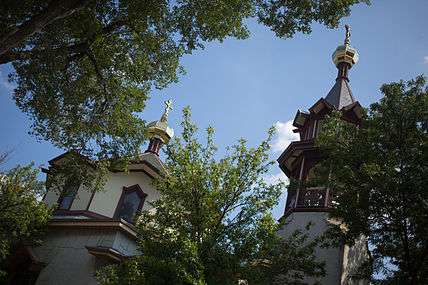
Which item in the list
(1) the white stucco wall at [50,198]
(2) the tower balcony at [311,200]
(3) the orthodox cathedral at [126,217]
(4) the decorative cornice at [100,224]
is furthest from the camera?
(1) the white stucco wall at [50,198]

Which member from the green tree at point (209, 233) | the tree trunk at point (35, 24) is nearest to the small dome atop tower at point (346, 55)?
the green tree at point (209, 233)

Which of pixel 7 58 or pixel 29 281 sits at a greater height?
pixel 7 58

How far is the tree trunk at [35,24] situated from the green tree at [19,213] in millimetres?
10210

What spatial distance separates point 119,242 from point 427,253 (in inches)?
481

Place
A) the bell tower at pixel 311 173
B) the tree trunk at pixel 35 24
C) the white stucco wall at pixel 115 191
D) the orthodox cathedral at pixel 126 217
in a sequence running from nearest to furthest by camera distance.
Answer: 1. the tree trunk at pixel 35 24
2. the bell tower at pixel 311 173
3. the orthodox cathedral at pixel 126 217
4. the white stucco wall at pixel 115 191

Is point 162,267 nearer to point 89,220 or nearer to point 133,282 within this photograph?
point 133,282

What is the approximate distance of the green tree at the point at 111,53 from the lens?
41.1ft

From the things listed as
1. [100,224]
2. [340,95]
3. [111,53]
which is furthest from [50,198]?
[340,95]

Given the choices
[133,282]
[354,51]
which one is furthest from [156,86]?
[354,51]

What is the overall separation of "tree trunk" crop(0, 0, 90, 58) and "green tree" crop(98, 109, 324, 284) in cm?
503

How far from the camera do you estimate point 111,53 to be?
48.4 ft

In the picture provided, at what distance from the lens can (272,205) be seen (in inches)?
473

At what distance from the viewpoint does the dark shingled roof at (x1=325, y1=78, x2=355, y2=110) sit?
21.5 m

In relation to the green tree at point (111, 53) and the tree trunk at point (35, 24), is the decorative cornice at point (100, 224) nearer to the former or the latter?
the green tree at point (111, 53)
